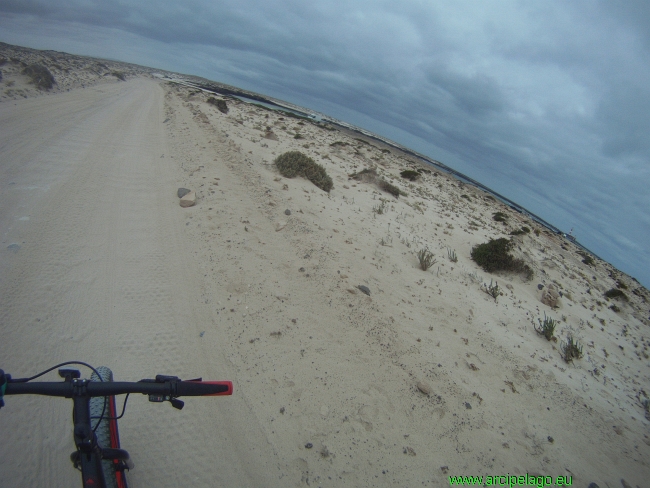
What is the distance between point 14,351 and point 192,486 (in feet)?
9.24

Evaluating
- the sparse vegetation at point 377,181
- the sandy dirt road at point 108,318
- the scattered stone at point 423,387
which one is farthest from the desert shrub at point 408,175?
the scattered stone at point 423,387

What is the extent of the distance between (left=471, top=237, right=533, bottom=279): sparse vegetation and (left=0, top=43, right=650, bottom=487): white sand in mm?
485

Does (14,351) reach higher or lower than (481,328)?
lower

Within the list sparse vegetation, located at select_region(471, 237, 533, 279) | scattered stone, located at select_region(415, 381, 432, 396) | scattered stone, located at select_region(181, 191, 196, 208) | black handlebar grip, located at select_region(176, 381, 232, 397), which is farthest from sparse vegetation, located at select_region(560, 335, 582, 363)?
scattered stone, located at select_region(181, 191, 196, 208)

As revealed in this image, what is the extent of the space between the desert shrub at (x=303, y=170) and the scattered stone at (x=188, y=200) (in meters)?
4.71

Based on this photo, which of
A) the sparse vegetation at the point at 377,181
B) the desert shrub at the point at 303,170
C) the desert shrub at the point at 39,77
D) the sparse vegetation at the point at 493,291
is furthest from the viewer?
the desert shrub at the point at 39,77

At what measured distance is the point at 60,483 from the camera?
8.74 ft

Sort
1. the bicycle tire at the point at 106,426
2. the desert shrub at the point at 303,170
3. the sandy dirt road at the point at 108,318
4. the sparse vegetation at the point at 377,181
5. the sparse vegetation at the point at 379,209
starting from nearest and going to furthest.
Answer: the bicycle tire at the point at 106,426 < the sandy dirt road at the point at 108,318 < the sparse vegetation at the point at 379,209 < the desert shrub at the point at 303,170 < the sparse vegetation at the point at 377,181

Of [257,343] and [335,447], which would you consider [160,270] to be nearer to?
[257,343]

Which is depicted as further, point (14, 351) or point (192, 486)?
point (14, 351)

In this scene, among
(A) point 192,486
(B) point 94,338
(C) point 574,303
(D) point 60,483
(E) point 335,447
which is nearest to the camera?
(D) point 60,483

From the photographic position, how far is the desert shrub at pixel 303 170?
12.4 metres

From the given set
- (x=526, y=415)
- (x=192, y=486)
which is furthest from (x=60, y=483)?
(x=526, y=415)

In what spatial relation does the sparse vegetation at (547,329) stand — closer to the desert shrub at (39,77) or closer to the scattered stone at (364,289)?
the scattered stone at (364,289)
